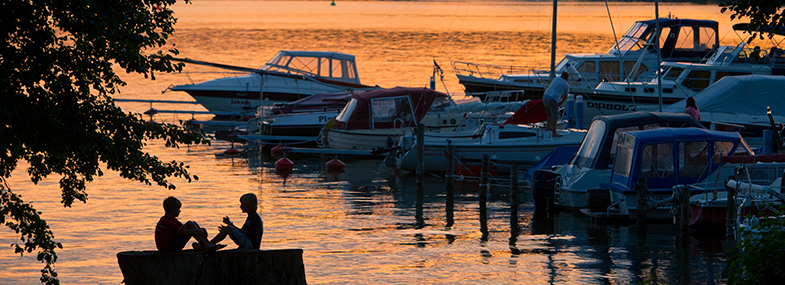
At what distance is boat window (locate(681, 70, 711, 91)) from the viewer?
31.2 meters

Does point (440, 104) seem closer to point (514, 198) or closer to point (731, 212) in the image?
point (514, 198)

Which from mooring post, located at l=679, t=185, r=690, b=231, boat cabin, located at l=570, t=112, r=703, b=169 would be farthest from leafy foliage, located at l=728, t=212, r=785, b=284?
boat cabin, located at l=570, t=112, r=703, b=169

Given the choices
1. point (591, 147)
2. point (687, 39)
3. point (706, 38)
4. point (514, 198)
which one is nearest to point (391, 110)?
point (514, 198)

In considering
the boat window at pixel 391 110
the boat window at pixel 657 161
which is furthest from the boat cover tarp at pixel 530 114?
the boat window at pixel 657 161

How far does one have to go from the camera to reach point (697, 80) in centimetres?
3133

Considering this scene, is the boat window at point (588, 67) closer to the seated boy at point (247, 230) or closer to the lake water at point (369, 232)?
the lake water at point (369, 232)

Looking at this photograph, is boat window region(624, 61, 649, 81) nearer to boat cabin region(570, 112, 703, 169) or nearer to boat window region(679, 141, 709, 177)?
boat cabin region(570, 112, 703, 169)

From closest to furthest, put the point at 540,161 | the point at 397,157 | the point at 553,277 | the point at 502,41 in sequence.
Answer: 1. the point at 553,277
2. the point at 540,161
3. the point at 397,157
4. the point at 502,41

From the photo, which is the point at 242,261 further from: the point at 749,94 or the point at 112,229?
the point at 749,94

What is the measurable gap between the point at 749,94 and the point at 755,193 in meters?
11.4

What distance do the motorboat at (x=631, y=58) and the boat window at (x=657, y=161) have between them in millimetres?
16294

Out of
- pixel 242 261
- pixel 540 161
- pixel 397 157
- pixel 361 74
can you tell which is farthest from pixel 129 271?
pixel 361 74

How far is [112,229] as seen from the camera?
1744cm

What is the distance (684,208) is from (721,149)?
219 centimetres
